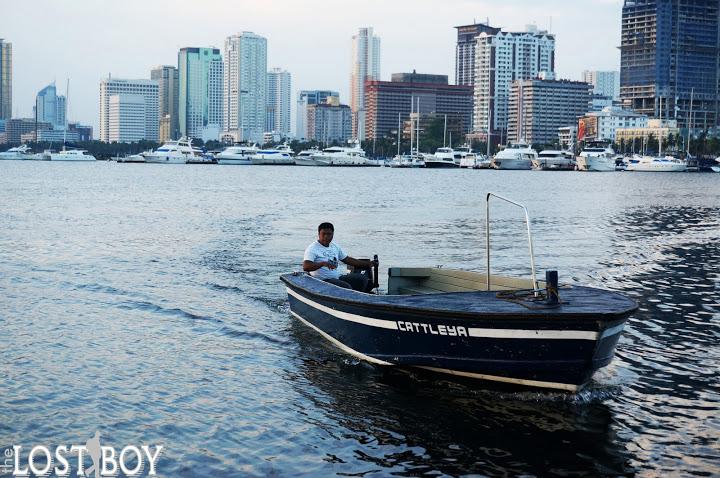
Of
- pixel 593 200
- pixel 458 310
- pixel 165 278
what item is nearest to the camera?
pixel 458 310

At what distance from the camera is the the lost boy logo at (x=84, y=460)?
1086 centimetres

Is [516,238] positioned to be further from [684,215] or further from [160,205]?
[160,205]

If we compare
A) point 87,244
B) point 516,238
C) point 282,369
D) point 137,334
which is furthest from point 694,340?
point 87,244

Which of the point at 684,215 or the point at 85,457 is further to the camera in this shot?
the point at 684,215

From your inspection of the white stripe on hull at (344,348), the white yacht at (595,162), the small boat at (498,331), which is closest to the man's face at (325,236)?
the white stripe on hull at (344,348)

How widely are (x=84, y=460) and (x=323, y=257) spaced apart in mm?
7692

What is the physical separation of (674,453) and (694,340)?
21.5 feet

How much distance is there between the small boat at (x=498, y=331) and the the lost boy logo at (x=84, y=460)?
4147 mm

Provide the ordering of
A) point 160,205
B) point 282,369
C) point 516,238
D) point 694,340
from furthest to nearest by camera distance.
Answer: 1. point 160,205
2. point 516,238
3. point 694,340
4. point 282,369

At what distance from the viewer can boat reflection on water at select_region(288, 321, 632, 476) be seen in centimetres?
1121

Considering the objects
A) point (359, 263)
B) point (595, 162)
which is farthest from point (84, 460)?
point (595, 162)

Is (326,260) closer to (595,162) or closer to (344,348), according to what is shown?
(344,348)

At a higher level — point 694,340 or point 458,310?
point 458,310

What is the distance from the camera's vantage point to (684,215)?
185ft
